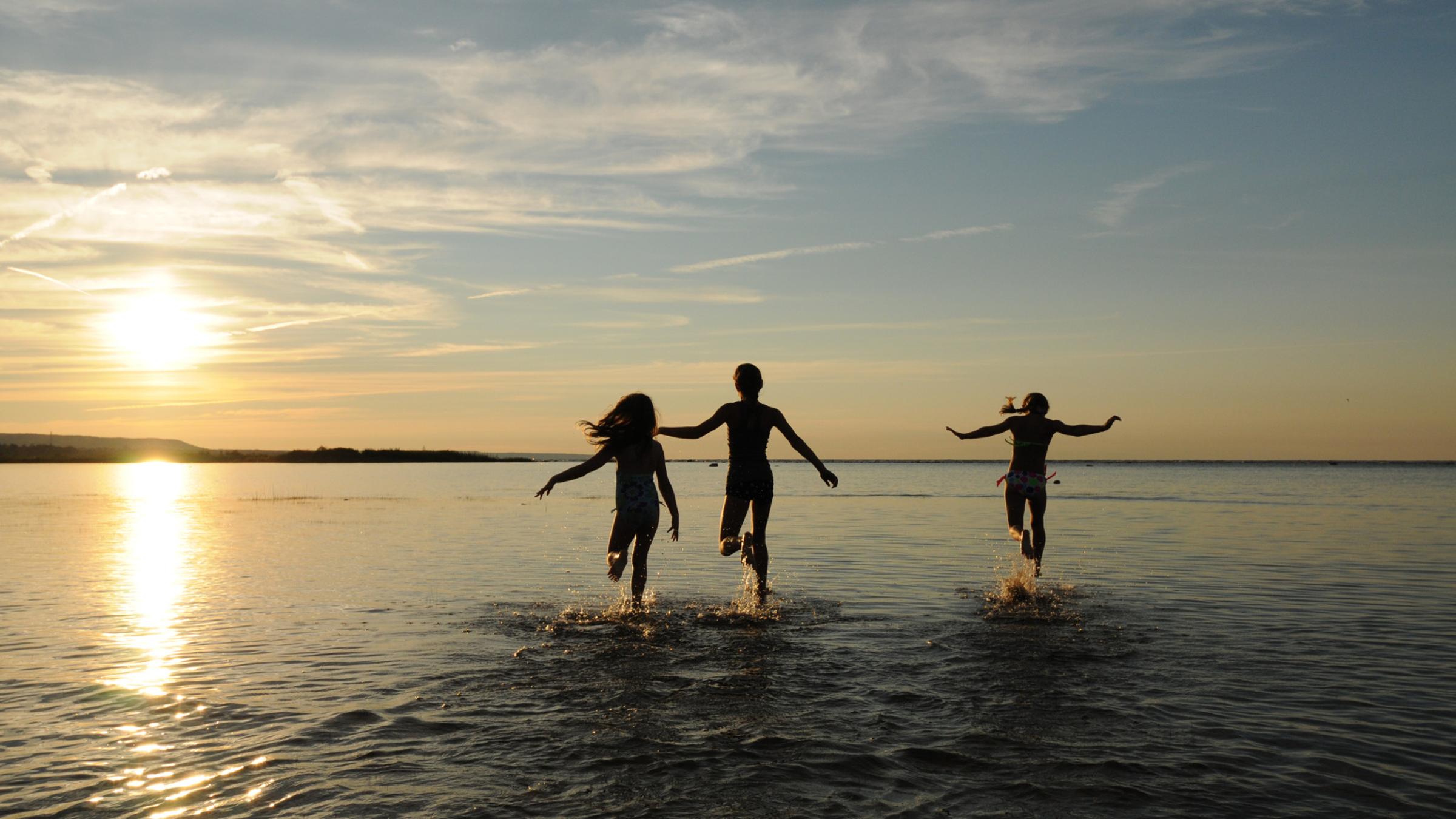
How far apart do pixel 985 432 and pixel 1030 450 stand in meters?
0.74

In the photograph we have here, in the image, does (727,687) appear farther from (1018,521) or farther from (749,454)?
(1018,521)

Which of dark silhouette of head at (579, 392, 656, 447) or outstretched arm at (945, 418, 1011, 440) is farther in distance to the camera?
outstretched arm at (945, 418, 1011, 440)

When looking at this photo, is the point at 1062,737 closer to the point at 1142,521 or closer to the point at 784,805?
the point at 784,805

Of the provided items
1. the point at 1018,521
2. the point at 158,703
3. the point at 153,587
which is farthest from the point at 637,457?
the point at 153,587

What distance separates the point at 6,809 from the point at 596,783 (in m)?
3.05

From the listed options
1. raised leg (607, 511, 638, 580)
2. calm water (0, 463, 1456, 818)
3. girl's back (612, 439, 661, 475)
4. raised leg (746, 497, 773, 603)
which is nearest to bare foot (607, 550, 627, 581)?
raised leg (607, 511, 638, 580)

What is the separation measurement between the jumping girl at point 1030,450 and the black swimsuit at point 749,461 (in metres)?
3.63

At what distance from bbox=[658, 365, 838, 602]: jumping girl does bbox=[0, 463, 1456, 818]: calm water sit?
89cm

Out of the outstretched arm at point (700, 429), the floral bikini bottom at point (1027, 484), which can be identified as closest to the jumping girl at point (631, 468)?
the outstretched arm at point (700, 429)

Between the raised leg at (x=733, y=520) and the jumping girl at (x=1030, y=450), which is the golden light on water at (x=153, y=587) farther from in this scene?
the jumping girl at (x=1030, y=450)

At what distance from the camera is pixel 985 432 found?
14.7 m

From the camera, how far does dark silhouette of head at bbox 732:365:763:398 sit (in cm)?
1231

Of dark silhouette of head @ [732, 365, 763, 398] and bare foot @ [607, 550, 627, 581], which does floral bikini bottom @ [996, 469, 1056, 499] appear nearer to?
dark silhouette of head @ [732, 365, 763, 398]

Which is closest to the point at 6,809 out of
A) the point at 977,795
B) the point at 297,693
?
the point at 297,693
